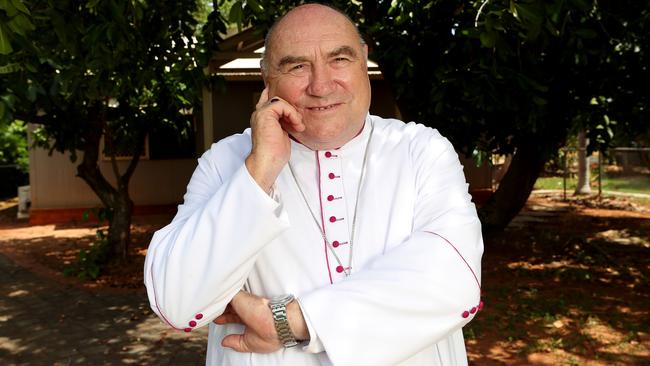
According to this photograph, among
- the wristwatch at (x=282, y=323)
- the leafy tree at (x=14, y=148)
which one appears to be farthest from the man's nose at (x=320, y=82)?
the leafy tree at (x=14, y=148)

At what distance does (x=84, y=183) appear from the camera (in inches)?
556

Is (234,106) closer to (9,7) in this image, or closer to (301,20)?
(9,7)

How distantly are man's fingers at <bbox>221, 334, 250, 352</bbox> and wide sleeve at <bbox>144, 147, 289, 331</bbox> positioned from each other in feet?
0.40

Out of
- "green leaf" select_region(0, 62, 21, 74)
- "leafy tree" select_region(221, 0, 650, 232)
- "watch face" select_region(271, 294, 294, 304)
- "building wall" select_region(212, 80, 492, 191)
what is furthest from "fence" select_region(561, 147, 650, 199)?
"watch face" select_region(271, 294, 294, 304)

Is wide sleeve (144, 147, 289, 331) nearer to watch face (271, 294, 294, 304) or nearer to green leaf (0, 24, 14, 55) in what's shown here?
watch face (271, 294, 294, 304)

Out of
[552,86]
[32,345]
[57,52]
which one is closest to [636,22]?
[552,86]

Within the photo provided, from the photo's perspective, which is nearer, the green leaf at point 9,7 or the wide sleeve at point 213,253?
the wide sleeve at point 213,253

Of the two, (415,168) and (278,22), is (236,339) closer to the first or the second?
(415,168)

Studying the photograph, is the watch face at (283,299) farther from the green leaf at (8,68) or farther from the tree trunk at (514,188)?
A: the tree trunk at (514,188)

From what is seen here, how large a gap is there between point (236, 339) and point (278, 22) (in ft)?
3.03

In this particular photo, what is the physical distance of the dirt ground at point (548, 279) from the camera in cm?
534

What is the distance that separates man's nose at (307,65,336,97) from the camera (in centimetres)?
175

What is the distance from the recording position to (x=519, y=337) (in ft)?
18.4

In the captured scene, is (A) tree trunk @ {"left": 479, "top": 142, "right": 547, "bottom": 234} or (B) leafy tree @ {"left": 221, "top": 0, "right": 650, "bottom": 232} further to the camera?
(A) tree trunk @ {"left": 479, "top": 142, "right": 547, "bottom": 234}
